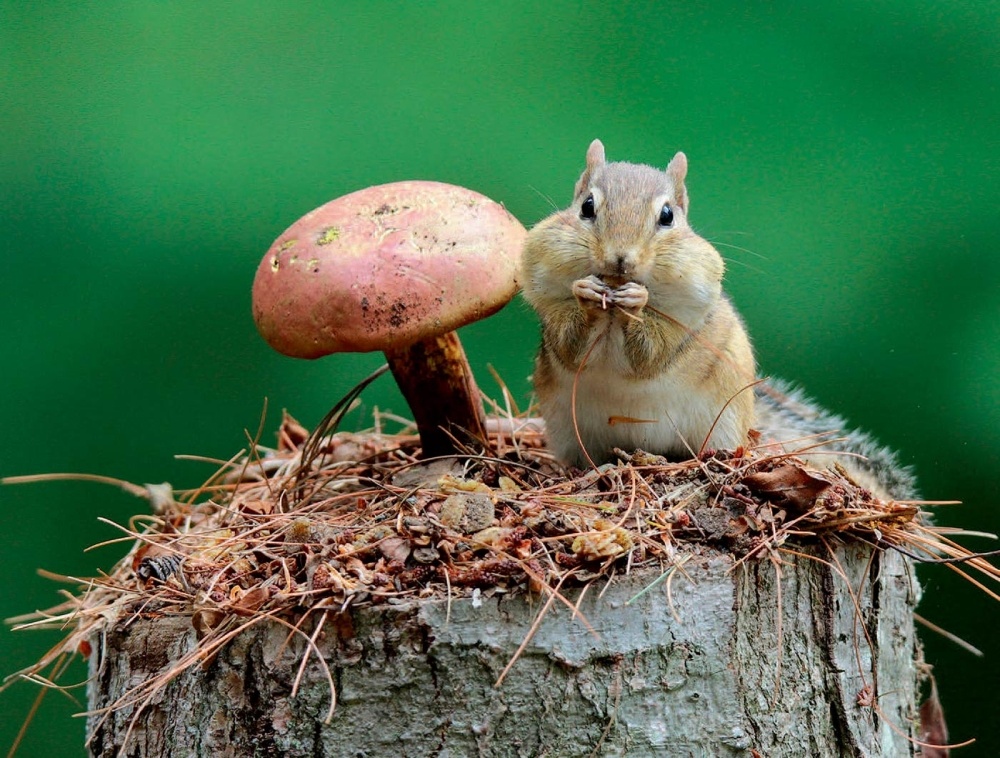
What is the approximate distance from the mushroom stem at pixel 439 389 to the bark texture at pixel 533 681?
801mm

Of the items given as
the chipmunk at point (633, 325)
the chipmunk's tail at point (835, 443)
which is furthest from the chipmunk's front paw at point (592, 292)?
the chipmunk's tail at point (835, 443)

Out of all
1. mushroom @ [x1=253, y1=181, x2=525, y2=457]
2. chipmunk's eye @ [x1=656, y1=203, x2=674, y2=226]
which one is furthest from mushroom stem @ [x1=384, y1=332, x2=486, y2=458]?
chipmunk's eye @ [x1=656, y1=203, x2=674, y2=226]

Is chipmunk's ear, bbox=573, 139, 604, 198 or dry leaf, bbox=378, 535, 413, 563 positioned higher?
chipmunk's ear, bbox=573, 139, 604, 198

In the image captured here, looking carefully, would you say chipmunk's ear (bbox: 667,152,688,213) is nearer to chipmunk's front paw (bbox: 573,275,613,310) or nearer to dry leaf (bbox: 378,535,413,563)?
chipmunk's front paw (bbox: 573,275,613,310)

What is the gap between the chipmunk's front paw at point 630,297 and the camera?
1.90 meters

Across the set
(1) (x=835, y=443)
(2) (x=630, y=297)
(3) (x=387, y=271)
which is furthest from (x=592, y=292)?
(1) (x=835, y=443)

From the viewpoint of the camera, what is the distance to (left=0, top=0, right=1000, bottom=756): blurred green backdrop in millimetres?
2941

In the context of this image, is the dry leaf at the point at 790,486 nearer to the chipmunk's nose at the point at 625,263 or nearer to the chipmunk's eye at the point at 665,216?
the chipmunk's nose at the point at 625,263

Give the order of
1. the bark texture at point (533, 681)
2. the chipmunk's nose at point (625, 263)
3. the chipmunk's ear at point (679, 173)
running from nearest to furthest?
the bark texture at point (533, 681), the chipmunk's nose at point (625, 263), the chipmunk's ear at point (679, 173)

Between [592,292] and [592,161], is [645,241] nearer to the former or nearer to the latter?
[592,292]

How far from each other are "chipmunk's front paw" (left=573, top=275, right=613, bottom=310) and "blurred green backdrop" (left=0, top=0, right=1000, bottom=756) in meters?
1.06

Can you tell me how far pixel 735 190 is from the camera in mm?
2984

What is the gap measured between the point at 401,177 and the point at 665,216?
4.53 feet

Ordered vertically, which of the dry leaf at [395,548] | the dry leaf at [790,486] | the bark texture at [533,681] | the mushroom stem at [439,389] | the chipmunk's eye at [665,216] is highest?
the chipmunk's eye at [665,216]
